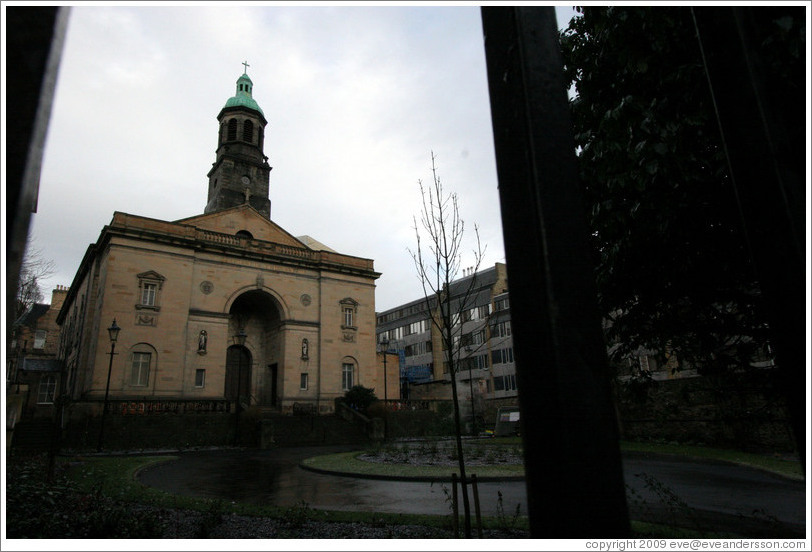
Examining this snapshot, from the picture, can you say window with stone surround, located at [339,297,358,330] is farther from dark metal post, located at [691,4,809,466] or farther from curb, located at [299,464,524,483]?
dark metal post, located at [691,4,809,466]

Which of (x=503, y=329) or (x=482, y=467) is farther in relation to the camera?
(x=503, y=329)

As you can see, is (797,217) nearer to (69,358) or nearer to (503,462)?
(503,462)

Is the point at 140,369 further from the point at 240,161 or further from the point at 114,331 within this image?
the point at 240,161

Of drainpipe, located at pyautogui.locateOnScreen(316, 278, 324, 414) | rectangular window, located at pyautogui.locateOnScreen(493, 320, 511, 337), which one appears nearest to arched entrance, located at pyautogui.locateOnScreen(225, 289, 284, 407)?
drainpipe, located at pyautogui.locateOnScreen(316, 278, 324, 414)

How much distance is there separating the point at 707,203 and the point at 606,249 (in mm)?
1436

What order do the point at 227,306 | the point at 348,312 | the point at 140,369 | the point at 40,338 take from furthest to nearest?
the point at 40,338 < the point at 348,312 < the point at 227,306 < the point at 140,369

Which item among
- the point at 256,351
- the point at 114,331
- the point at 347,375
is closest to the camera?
the point at 114,331

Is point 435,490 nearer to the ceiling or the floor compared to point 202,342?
nearer to the floor

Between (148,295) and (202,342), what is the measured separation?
14.0 ft

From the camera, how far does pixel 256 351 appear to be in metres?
35.7

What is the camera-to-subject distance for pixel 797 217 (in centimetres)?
146

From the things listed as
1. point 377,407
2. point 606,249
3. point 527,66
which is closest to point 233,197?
point 377,407

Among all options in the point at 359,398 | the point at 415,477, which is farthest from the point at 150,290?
the point at 415,477

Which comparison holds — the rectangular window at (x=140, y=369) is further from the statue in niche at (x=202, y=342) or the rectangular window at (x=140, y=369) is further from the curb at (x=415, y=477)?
the curb at (x=415, y=477)
